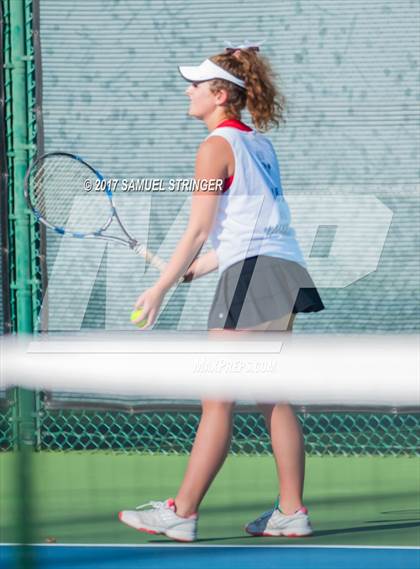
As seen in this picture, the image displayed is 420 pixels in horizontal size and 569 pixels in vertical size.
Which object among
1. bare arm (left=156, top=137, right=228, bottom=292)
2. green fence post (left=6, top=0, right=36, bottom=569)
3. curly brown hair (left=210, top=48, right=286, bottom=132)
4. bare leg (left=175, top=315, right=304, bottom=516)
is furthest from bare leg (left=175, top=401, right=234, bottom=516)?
green fence post (left=6, top=0, right=36, bottom=569)

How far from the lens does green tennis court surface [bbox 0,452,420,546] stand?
132 inches

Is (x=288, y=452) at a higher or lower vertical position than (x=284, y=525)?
higher

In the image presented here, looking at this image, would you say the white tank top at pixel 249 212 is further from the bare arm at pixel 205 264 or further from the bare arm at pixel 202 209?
the bare arm at pixel 205 264

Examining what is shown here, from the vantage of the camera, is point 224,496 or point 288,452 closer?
point 288,452

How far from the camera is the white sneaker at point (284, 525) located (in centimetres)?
319

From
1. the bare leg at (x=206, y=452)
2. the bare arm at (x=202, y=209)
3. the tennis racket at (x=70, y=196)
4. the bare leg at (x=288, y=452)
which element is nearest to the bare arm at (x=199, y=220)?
the bare arm at (x=202, y=209)

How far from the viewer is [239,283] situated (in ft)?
10.9

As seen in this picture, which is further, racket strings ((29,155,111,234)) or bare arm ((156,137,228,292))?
racket strings ((29,155,111,234))

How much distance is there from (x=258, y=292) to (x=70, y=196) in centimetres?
151

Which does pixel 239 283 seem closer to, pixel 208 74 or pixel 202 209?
pixel 202 209

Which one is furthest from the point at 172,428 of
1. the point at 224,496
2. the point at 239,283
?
the point at 239,283

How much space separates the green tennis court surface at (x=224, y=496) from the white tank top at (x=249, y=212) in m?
0.68

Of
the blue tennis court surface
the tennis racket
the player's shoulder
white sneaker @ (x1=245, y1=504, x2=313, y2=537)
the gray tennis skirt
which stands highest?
the tennis racket

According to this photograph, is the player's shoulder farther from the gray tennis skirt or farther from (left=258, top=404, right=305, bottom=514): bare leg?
(left=258, top=404, right=305, bottom=514): bare leg
